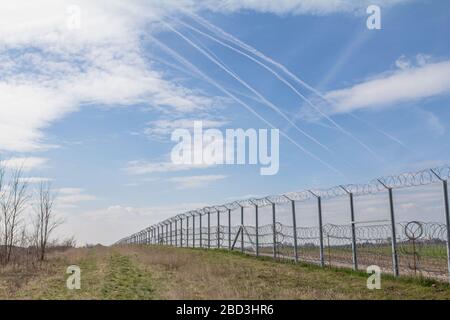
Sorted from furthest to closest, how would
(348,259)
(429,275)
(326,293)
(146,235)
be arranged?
(146,235)
(348,259)
(429,275)
(326,293)

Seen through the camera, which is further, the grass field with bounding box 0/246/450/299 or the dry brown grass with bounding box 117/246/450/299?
the grass field with bounding box 0/246/450/299

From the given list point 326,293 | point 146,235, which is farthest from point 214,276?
point 146,235

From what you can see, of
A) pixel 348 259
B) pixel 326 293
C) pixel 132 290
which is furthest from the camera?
pixel 348 259

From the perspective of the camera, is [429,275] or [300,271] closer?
[429,275]

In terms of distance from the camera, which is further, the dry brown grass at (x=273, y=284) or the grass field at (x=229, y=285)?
the grass field at (x=229, y=285)

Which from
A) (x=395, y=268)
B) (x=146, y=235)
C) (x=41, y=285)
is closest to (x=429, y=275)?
(x=395, y=268)

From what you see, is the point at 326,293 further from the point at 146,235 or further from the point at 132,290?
the point at 146,235

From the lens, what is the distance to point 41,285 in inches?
Result: 634

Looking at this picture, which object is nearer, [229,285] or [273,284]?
[229,285]

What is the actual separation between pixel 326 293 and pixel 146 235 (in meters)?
52.8
